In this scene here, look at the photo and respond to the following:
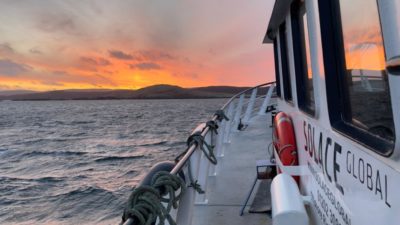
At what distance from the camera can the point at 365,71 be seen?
1.70 m

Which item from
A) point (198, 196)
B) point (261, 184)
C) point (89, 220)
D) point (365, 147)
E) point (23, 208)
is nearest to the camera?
point (365, 147)

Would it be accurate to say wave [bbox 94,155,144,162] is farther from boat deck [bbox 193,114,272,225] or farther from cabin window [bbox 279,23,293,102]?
cabin window [bbox 279,23,293,102]

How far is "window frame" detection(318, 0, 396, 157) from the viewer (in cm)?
204

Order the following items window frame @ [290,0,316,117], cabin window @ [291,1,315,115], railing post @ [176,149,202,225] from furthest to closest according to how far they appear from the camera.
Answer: window frame @ [290,0,316,117], cabin window @ [291,1,315,115], railing post @ [176,149,202,225]

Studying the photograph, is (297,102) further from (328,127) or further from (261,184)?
(261,184)

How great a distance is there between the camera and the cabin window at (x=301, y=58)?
10.1 ft

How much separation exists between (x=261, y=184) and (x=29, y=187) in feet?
42.5

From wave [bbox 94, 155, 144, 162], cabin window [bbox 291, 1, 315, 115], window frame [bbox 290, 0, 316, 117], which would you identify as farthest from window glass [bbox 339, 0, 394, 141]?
wave [bbox 94, 155, 144, 162]

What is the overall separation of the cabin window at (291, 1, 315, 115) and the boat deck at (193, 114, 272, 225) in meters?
1.44


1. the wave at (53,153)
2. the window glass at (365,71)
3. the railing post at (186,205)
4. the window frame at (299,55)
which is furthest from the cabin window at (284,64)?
the wave at (53,153)

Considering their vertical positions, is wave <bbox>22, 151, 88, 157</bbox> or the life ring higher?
the life ring

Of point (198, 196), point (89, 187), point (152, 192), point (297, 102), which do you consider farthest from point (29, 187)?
point (152, 192)

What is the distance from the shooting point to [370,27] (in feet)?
4.93

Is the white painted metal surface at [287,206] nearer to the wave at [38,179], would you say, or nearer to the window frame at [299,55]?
the window frame at [299,55]
